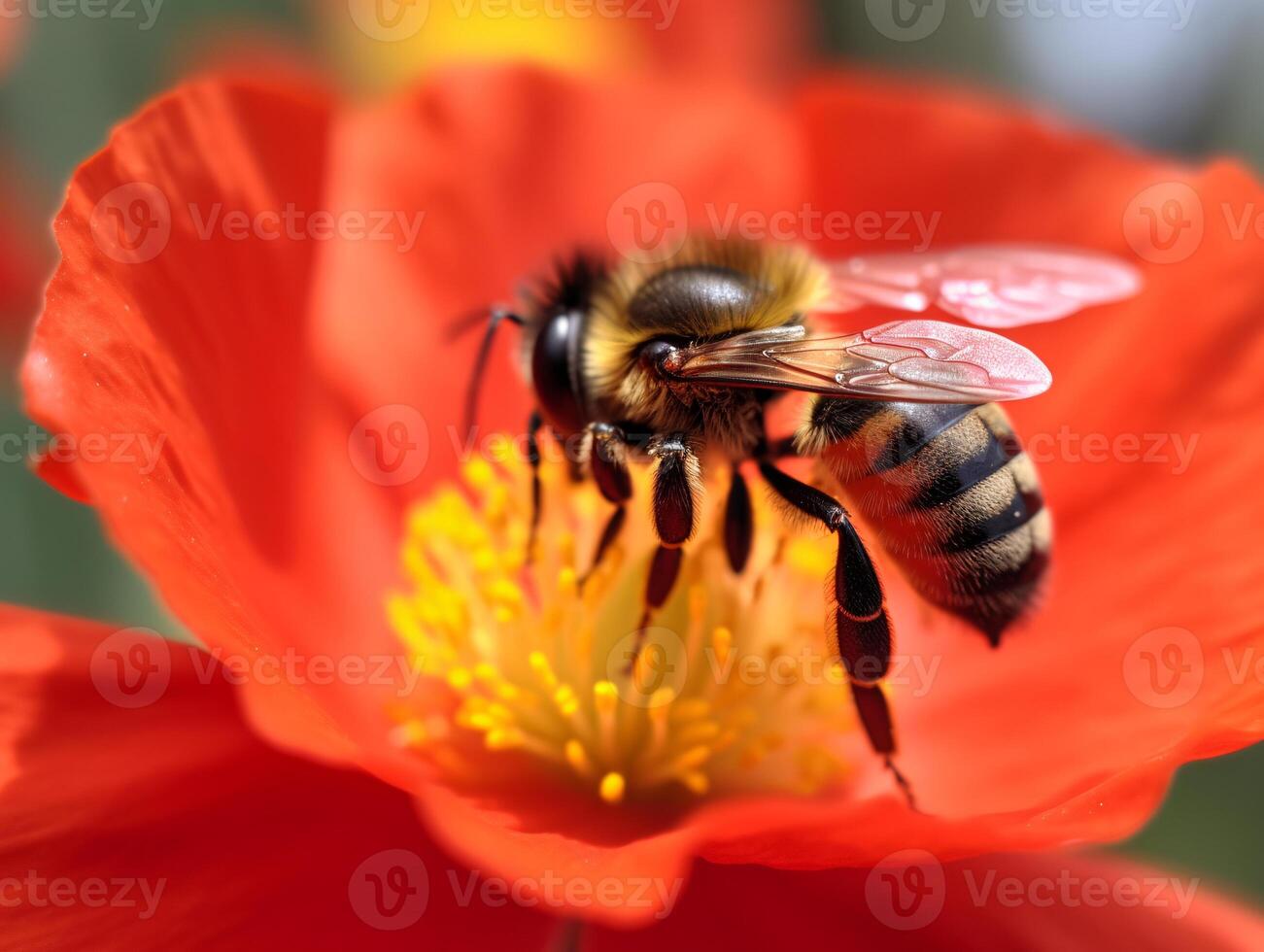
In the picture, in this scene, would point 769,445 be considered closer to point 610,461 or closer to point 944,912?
point 610,461

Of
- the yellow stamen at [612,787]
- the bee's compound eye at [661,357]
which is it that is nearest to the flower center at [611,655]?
the yellow stamen at [612,787]

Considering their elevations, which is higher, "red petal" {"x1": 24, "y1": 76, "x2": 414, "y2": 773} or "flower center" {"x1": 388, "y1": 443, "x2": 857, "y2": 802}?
"red petal" {"x1": 24, "y1": 76, "x2": 414, "y2": 773}

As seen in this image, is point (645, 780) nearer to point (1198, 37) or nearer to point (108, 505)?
point (108, 505)

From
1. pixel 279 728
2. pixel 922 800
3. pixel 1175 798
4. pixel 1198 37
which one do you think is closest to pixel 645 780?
pixel 922 800

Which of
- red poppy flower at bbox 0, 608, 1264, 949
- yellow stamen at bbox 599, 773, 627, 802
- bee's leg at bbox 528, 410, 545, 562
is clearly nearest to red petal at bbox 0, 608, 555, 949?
red poppy flower at bbox 0, 608, 1264, 949

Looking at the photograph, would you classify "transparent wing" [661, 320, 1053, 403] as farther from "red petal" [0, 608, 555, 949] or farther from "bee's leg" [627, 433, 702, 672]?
"red petal" [0, 608, 555, 949]

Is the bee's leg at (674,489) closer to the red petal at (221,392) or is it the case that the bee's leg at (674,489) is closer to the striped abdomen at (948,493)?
the striped abdomen at (948,493)

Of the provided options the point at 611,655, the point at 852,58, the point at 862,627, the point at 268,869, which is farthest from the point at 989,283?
the point at 852,58
